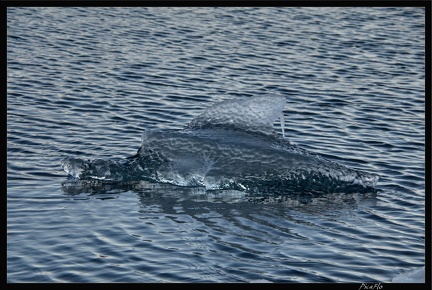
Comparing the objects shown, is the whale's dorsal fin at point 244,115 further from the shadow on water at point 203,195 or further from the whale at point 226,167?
the shadow on water at point 203,195

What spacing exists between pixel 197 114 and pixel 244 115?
2759 millimetres

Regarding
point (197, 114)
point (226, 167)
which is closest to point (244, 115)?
point (226, 167)

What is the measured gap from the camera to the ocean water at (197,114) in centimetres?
1254

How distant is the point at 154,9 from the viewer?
98.3 feet

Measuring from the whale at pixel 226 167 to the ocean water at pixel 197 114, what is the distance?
27cm

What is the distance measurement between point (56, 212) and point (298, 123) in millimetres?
7449

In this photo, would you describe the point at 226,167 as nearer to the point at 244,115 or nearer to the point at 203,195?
the point at 203,195

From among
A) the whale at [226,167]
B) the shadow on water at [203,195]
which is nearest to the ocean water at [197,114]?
the shadow on water at [203,195]

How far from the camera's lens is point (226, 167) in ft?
52.4

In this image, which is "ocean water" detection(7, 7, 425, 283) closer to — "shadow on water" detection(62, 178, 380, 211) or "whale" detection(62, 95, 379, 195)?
"shadow on water" detection(62, 178, 380, 211)

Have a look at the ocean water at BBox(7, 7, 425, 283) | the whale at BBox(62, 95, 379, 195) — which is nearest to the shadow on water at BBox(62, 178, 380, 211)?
the ocean water at BBox(7, 7, 425, 283)

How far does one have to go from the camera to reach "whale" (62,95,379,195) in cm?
1582
